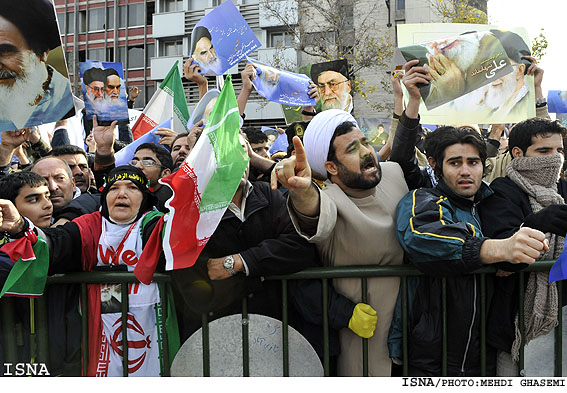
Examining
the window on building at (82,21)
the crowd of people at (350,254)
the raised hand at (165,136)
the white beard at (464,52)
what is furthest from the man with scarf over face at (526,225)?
the window on building at (82,21)

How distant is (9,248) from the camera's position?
2.51 metres

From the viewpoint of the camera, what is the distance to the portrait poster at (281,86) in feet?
17.4

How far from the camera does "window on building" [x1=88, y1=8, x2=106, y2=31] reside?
3859cm

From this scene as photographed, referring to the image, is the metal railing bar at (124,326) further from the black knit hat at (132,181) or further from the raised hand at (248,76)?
the raised hand at (248,76)

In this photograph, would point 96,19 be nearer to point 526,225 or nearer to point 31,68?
point 31,68

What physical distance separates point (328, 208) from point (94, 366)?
1.49m

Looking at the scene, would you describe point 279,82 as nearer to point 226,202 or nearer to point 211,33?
point 211,33

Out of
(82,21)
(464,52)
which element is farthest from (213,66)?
(82,21)

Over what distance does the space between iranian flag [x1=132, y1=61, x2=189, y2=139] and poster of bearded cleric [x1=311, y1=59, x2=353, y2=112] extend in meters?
1.53

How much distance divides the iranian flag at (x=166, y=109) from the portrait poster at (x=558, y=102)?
464 centimetres

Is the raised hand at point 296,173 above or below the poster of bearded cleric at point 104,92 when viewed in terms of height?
below

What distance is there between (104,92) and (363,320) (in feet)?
12.7

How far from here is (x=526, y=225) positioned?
2.57 meters

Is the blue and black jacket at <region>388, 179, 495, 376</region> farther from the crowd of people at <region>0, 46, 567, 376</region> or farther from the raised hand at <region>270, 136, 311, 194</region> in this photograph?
the raised hand at <region>270, 136, 311, 194</region>
